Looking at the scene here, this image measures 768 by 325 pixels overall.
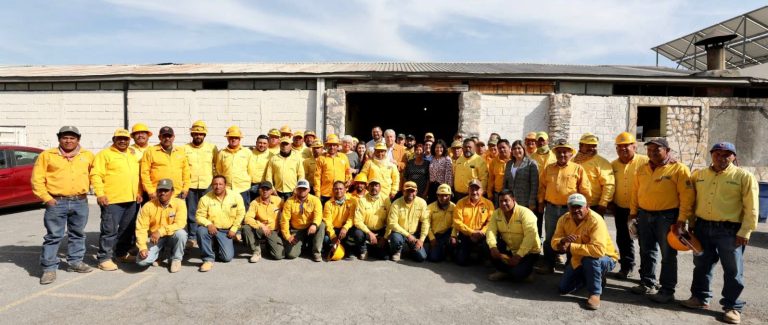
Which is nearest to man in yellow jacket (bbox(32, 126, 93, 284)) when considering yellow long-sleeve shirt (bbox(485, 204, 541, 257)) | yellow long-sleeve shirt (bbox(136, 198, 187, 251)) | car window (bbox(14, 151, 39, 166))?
yellow long-sleeve shirt (bbox(136, 198, 187, 251))

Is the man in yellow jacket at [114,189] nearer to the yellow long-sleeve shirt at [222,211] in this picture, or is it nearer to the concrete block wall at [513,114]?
the yellow long-sleeve shirt at [222,211]

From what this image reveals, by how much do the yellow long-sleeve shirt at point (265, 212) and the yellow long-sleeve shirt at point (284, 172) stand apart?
43cm

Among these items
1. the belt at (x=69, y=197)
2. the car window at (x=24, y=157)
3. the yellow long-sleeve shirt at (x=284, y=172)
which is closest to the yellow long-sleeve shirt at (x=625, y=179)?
the yellow long-sleeve shirt at (x=284, y=172)

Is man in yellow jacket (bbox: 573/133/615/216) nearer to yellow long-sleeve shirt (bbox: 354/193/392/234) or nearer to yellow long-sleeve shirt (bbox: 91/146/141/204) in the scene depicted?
yellow long-sleeve shirt (bbox: 354/193/392/234)

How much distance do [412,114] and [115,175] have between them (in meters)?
14.6

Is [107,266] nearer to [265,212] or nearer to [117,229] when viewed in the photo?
[117,229]

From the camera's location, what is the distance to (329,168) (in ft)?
19.7

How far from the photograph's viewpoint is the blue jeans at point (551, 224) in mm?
4719

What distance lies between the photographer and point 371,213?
5508 millimetres

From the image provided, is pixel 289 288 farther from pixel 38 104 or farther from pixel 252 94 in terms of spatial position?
pixel 38 104

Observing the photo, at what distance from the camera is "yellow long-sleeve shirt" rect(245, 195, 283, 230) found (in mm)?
5414

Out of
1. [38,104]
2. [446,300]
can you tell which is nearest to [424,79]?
[446,300]

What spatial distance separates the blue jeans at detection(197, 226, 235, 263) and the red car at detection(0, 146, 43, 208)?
5.67m

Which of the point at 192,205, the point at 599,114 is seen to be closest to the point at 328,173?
the point at 192,205
